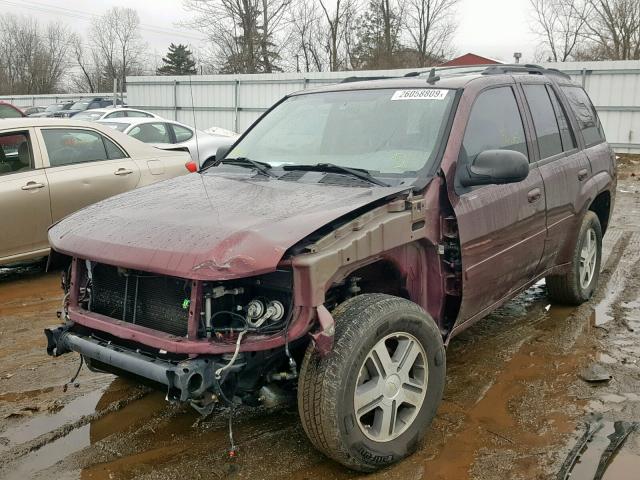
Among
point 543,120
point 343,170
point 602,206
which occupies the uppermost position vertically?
point 543,120

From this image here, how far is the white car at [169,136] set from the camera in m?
11.9

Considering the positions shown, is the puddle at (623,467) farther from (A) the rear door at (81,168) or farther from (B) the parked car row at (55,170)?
(A) the rear door at (81,168)

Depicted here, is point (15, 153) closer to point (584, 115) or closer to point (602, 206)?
point (584, 115)

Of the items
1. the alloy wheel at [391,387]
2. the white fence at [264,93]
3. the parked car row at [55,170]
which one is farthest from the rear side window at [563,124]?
the white fence at [264,93]

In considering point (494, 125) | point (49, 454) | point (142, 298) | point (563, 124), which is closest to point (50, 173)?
point (49, 454)

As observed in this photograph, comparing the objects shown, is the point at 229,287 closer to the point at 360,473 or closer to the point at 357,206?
the point at 357,206

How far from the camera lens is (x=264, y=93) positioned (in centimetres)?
2153

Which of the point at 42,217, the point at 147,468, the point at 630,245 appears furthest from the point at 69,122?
the point at 630,245

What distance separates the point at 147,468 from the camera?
10.1 feet

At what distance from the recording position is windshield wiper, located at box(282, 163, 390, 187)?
3490 millimetres

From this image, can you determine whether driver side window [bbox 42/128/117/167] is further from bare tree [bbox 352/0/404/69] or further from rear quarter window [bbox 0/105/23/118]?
bare tree [bbox 352/0/404/69]

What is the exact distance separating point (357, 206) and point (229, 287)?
0.71 meters

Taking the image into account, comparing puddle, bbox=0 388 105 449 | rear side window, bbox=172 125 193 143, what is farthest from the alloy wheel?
rear side window, bbox=172 125 193 143

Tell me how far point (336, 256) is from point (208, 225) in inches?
24.1
